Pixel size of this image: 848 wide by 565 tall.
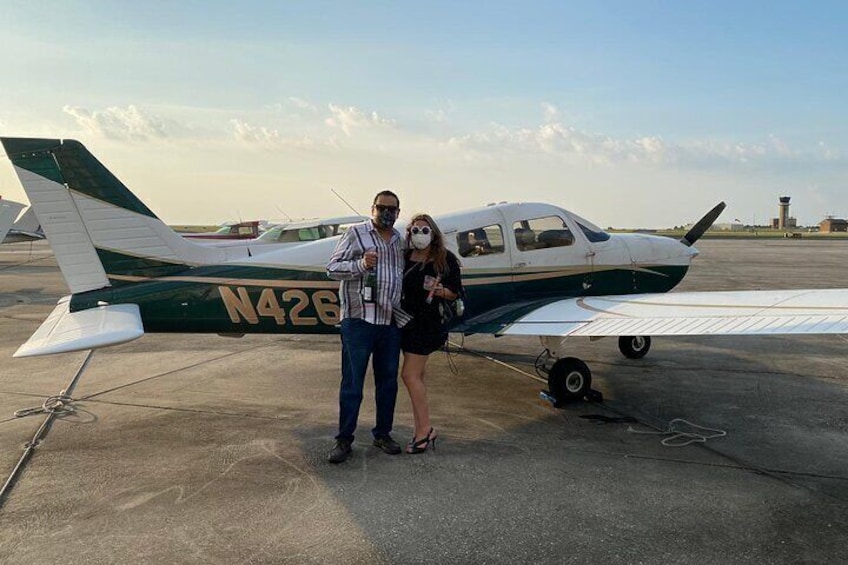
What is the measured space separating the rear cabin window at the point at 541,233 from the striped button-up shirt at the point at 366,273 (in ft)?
9.79

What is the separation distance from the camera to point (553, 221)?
7.68 metres

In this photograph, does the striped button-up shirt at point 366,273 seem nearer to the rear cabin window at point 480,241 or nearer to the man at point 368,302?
the man at point 368,302

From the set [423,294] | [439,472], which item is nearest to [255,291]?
[423,294]

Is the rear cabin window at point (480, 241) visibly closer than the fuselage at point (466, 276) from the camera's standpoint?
No

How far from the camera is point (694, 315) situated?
18.6 ft

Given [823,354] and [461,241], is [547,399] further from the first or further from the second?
[823,354]

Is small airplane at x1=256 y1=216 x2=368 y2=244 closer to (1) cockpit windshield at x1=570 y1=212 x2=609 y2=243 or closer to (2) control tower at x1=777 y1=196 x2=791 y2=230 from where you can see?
(1) cockpit windshield at x1=570 y1=212 x2=609 y2=243

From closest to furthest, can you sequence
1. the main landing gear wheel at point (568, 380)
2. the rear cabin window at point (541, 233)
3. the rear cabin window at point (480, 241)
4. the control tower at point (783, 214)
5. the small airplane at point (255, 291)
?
the small airplane at point (255, 291) < the main landing gear wheel at point (568, 380) < the rear cabin window at point (480, 241) < the rear cabin window at point (541, 233) < the control tower at point (783, 214)

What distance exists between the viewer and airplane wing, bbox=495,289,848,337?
4910mm

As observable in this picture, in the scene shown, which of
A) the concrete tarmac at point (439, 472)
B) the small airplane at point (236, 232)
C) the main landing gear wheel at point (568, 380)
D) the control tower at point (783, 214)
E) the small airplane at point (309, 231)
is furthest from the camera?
the control tower at point (783, 214)

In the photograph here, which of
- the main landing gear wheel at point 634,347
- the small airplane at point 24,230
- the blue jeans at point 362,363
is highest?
the small airplane at point 24,230

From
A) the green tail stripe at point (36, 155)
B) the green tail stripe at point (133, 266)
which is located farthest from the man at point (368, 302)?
the green tail stripe at point (36, 155)

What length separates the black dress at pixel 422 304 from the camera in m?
4.77

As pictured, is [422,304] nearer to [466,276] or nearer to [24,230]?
[466,276]
